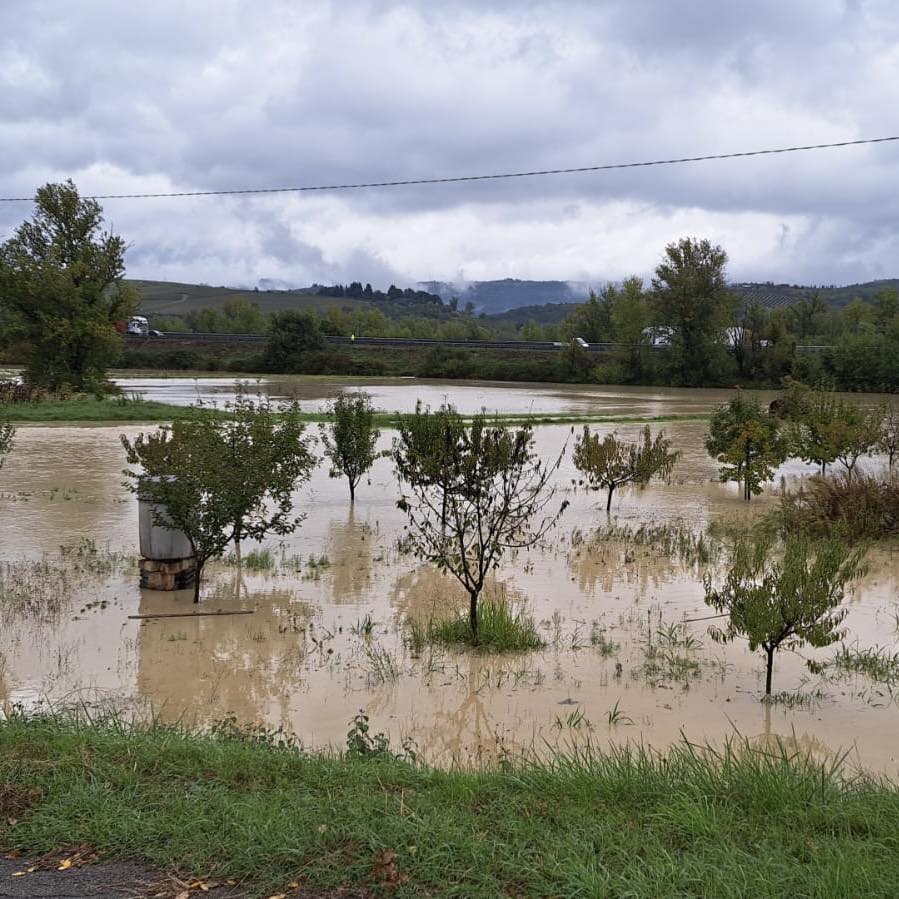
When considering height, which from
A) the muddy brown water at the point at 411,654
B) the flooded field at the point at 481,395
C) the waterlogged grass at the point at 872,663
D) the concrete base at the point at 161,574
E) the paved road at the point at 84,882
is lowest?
the muddy brown water at the point at 411,654

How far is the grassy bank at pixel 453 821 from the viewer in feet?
13.5

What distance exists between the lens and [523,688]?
847 centimetres

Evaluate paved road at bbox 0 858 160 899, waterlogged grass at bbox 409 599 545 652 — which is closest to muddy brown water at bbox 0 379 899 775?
waterlogged grass at bbox 409 599 545 652

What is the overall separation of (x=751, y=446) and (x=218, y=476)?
40.8 feet

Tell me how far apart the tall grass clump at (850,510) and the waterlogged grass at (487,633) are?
271 inches

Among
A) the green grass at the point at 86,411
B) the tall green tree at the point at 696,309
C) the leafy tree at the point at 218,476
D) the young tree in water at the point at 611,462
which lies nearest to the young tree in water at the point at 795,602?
the leafy tree at the point at 218,476

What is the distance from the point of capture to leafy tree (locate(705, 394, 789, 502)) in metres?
19.8

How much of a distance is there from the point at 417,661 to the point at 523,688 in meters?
1.17

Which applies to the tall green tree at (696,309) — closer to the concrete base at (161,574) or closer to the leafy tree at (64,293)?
the leafy tree at (64,293)

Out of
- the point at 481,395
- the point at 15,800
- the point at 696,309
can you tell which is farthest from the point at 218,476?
the point at 696,309

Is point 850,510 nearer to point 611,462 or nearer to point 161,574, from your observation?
point 611,462

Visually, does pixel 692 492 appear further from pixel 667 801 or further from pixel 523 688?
pixel 667 801

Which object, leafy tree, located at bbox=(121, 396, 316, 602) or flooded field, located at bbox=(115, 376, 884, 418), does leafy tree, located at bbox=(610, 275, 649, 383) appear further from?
leafy tree, located at bbox=(121, 396, 316, 602)

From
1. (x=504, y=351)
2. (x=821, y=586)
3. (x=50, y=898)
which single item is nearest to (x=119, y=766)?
(x=50, y=898)
